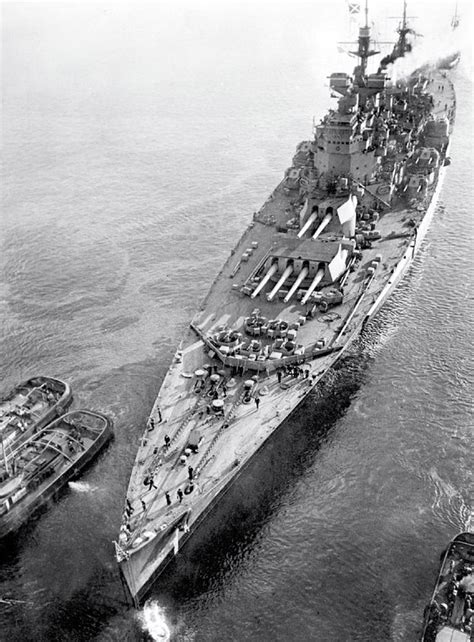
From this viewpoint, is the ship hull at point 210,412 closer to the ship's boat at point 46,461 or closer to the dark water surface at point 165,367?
the dark water surface at point 165,367

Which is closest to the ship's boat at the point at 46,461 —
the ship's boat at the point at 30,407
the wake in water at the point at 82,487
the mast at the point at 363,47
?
the wake in water at the point at 82,487

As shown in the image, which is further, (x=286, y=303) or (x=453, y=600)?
(x=286, y=303)

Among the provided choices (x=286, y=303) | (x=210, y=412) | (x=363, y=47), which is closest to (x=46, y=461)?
(x=210, y=412)

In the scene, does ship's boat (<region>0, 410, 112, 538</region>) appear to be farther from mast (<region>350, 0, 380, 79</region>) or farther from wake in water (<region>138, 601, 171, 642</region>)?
mast (<region>350, 0, 380, 79</region>)

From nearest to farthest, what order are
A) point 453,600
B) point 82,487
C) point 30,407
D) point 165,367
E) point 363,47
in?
point 453,600, point 82,487, point 30,407, point 165,367, point 363,47

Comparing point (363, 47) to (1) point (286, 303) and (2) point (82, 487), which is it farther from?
(2) point (82, 487)

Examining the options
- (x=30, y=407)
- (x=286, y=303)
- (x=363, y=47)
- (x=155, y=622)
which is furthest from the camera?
(x=363, y=47)

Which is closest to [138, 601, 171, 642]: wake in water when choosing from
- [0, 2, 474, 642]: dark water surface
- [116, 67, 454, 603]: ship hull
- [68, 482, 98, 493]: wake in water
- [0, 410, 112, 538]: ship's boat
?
[0, 2, 474, 642]: dark water surface
